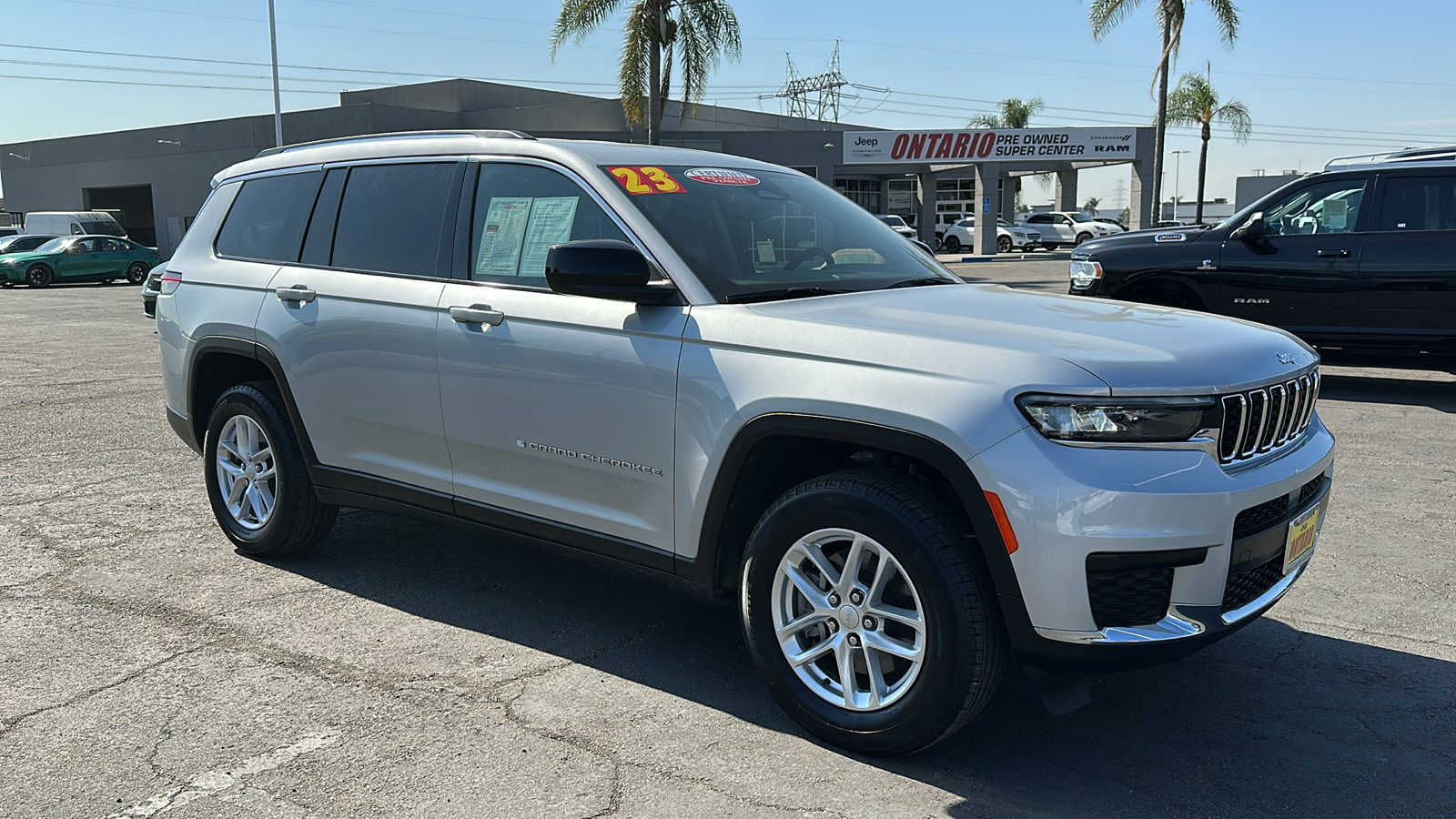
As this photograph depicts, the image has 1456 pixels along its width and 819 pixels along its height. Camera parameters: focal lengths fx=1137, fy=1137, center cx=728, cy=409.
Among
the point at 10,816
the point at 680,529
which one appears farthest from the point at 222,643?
the point at 680,529

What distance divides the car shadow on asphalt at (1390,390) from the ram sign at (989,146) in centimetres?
2949

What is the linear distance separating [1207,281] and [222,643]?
867 centimetres

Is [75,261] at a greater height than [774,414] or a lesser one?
lesser

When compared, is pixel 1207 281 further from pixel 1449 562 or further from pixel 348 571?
pixel 348 571

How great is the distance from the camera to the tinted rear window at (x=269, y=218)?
5.09 meters

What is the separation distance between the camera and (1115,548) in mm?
2910

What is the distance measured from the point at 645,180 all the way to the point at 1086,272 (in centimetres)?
746

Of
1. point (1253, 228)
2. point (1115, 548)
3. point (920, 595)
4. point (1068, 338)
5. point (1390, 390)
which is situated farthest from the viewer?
point (1390, 390)

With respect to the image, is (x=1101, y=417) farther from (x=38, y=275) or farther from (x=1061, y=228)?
(x=1061, y=228)

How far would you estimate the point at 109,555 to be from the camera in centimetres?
536

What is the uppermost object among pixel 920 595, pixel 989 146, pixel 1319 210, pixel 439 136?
pixel 989 146

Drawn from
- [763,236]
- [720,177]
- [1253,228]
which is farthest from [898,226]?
[763,236]

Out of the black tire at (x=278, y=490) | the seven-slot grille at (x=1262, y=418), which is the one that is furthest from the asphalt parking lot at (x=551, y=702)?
the seven-slot grille at (x=1262, y=418)

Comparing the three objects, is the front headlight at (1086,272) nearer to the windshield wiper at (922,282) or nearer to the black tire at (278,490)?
the windshield wiper at (922,282)
